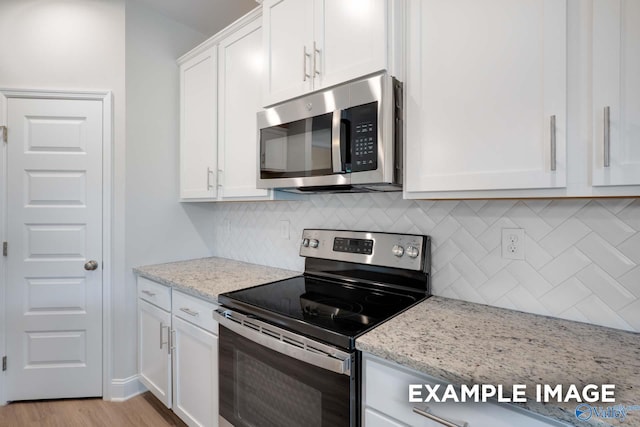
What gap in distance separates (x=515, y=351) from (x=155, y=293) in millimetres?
1947

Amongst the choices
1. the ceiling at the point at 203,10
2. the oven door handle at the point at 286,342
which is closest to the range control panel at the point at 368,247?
the oven door handle at the point at 286,342

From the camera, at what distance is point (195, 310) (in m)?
1.75

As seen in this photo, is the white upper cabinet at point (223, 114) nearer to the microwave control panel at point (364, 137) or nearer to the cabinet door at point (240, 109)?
the cabinet door at point (240, 109)

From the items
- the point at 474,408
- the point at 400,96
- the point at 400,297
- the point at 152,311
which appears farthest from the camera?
the point at 152,311

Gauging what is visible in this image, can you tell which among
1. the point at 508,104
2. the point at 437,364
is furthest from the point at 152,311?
the point at 508,104

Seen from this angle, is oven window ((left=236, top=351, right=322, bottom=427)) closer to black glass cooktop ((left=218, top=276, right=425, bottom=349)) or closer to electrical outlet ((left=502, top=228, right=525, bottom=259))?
black glass cooktop ((left=218, top=276, right=425, bottom=349))

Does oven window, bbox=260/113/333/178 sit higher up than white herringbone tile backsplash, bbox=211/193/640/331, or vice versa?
oven window, bbox=260/113/333/178

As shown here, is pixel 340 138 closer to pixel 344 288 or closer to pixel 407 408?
pixel 344 288

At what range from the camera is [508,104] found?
1042 millimetres

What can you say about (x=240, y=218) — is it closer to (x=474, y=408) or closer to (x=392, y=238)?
(x=392, y=238)

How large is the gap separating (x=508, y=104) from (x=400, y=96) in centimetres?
39

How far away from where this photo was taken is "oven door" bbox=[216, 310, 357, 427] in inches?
41.8

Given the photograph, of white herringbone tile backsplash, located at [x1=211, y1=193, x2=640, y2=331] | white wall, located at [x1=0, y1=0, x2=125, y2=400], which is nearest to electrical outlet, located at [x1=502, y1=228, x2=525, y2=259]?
white herringbone tile backsplash, located at [x1=211, y1=193, x2=640, y2=331]

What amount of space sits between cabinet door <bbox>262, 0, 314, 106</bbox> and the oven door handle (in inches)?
40.5
